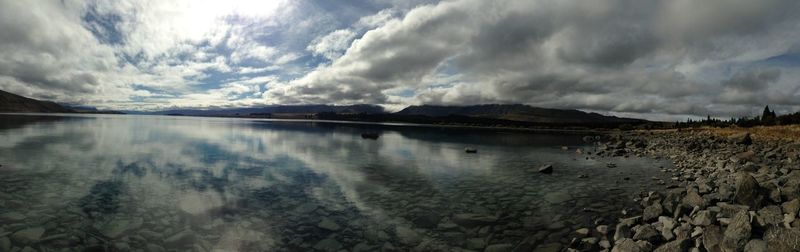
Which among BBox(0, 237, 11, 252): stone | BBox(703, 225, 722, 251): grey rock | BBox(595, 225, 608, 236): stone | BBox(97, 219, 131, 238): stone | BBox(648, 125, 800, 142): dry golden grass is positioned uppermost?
BBox(648, 125, 800, 142): dry golden grass

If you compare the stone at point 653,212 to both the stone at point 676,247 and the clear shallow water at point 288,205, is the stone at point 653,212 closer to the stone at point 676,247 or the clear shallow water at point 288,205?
the clear shallow water at point 288,205

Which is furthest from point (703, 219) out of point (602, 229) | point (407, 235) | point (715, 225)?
point (407, 235)

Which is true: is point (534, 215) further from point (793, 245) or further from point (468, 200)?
point (793, 245)

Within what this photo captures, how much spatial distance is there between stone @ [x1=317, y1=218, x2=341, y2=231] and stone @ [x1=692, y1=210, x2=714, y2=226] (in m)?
12.9

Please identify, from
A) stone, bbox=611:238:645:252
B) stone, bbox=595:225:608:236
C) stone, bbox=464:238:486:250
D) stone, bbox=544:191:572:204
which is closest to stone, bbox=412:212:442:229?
stone, bbox=464:238:486:250

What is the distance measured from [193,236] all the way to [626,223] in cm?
1644

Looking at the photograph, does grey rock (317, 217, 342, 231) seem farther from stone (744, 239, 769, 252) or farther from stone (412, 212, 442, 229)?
stone (744, 239, 769, 252)

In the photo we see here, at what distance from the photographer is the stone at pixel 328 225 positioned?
14249mm

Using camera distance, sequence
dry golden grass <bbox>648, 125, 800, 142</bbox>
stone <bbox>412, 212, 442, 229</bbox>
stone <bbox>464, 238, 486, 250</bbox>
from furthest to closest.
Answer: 1. dry golden grass <bbox>648, 125, 800, 142</bbox>
2. stone <bbox>412, 212, 442, 229</bbox>
3. stone <bbox>464, 238, 486, 250</bbox>

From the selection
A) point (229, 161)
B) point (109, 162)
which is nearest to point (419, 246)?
point (229, 161)

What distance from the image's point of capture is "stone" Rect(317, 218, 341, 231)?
14249 millimetres

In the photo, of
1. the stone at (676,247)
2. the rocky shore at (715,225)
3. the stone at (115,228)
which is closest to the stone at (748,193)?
the rocky shore at (715,225)

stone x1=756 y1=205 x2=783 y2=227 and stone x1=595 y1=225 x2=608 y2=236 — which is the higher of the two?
stone x1=756 y1=205 x2=783 y2=227

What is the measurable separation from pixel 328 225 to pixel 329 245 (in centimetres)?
221
